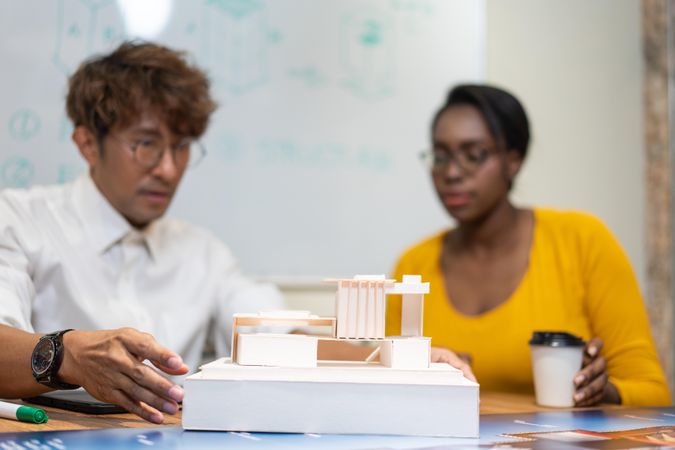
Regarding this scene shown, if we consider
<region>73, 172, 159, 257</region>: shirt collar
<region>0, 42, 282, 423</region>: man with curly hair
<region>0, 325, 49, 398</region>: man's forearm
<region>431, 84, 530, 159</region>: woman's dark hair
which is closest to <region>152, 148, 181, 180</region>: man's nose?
<region>0, 42, 282, 423</region>: man with curly hair

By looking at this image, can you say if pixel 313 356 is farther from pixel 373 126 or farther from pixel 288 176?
pixel 373 126

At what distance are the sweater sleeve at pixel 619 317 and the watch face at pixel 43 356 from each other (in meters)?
1.00

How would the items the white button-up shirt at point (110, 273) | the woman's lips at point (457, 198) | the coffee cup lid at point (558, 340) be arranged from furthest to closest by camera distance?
1. the woman's lips at point (457, 198)
2. the white button-up shirt at point (110, 273)
3. the coffee cup lid at point (558, 340)

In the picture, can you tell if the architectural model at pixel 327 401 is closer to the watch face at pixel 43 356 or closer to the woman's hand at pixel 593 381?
the watch face at pixel 43 356

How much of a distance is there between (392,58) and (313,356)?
5.04ft

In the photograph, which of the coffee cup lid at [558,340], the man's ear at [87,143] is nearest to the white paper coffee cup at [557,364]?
the coffee cup lid at [558,340]

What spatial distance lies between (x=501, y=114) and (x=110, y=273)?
3.21 feet

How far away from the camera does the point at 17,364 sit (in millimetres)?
1009

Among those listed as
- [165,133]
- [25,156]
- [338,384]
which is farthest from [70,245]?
[338,384]

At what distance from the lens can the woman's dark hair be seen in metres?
1.81

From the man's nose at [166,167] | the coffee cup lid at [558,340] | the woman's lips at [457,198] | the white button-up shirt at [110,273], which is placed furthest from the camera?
the woman's lips at [457,198]

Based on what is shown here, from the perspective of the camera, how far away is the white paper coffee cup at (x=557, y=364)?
121 centimetres

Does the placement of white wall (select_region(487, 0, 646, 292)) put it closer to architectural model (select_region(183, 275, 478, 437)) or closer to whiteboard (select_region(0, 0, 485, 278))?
whiteboard (select_region(0, 0, 485, 278))

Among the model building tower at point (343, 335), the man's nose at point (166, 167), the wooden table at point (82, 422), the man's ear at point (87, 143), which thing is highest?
the man's ear at point (87, 143)
